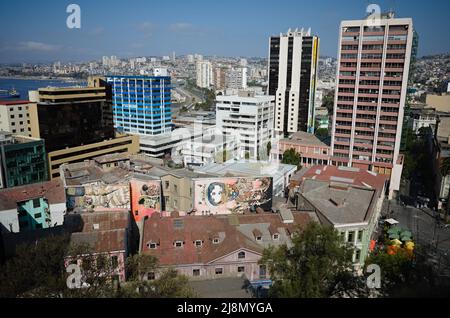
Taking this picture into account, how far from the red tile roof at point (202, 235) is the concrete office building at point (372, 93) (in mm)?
15917

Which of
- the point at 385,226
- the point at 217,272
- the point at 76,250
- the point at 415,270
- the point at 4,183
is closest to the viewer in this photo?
the point at 76,250

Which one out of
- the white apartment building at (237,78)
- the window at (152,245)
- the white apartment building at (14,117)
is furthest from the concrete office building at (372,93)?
the white apartment building at (237,78)

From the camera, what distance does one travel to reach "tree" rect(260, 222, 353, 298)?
661 centimetres

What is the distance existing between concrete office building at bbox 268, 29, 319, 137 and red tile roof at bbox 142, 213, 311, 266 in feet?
95.4

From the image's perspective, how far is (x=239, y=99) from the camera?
34.4m

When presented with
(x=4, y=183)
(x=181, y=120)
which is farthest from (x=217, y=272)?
(x=181, y=120)

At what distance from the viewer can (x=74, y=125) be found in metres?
29.8

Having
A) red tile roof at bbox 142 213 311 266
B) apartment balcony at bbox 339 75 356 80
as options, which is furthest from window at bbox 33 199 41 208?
apartment balcony at bbox 339 75 356 80

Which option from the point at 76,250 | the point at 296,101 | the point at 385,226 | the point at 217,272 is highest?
the point at 296,101

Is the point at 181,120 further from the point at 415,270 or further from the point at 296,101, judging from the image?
the point at 415,270

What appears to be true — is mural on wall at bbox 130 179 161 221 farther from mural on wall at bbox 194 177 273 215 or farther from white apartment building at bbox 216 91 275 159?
white apartment building at bbox 216 91 275 159

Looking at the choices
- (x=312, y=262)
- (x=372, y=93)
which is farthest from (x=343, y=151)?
(x=312, y=262)

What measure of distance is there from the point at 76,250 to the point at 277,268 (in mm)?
4987

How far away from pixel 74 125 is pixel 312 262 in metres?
27.3
